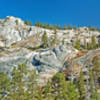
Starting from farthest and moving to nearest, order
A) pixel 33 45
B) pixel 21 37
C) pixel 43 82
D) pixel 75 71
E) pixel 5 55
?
pixel 21 37
pixel 33 45
pixel 5 55
pixel 75 71
pixel 43 82

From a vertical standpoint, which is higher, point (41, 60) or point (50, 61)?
point (41, 60)

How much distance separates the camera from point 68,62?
95.8 m

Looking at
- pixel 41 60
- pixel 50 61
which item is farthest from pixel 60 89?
pixel 41 60

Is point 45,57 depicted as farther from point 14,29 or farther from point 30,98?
point 14,29

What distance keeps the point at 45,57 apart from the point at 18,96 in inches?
1947

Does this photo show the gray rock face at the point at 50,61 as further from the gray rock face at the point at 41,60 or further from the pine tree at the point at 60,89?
the pine tree at the point at 60,89

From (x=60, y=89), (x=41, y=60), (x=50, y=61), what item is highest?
(x=41, y=60)

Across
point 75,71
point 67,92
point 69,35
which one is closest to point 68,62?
point 75,71

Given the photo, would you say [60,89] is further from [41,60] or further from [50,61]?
[41,60]

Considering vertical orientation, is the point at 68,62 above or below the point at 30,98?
above

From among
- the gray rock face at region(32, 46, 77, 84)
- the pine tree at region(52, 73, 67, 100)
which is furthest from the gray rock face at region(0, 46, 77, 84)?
the pine tree at region(52, 73, 67, 100)

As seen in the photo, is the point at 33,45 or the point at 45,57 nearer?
the point at 45,57

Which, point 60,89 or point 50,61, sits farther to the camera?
point 50,61

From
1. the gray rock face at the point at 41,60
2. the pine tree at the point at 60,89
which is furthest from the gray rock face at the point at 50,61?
the pine tree at the point at 60,89
